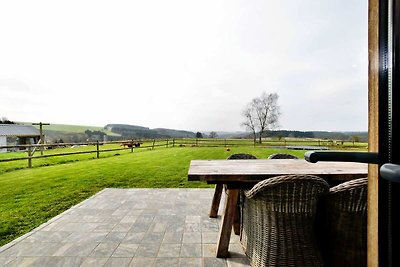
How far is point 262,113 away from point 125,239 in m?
18.6

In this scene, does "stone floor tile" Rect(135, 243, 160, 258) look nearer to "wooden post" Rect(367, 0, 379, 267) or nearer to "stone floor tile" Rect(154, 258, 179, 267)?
"stone floor tile" Rect(154, 258, 179, 267)

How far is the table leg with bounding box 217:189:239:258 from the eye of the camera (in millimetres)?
1936

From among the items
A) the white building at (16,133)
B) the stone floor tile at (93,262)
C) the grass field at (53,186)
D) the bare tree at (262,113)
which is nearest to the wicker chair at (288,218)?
the grass field at (53,186)

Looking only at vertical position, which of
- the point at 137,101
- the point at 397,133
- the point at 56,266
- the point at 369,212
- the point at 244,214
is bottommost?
the point at 56,266

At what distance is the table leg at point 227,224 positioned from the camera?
1936mm

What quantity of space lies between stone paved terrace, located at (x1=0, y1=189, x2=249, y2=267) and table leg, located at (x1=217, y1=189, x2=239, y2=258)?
75mm

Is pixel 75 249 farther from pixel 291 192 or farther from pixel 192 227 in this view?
pixel 291 192

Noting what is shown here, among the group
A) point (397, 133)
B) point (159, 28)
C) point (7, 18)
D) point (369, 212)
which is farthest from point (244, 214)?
point (7, 18)

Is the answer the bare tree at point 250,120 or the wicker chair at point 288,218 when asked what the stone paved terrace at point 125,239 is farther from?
the bare tree at point 250,120

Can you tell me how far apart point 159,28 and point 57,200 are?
4.15 metres

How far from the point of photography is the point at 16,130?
839 cm

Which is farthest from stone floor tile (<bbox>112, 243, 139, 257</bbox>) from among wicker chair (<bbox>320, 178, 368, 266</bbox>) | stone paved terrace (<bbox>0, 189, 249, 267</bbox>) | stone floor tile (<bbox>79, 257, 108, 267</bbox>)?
wicker chair (<bbox>320, 178, 368, 266</bbox>)

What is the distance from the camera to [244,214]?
1.98m

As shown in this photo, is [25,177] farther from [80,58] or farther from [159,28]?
[159,28]
